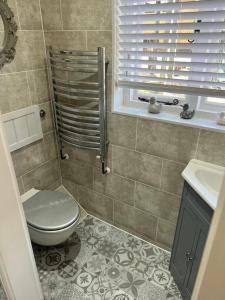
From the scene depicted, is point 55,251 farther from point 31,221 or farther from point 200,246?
point 200,246

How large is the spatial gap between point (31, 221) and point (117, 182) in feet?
2.34

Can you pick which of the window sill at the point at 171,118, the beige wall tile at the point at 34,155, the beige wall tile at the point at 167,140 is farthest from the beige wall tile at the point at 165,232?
the beige wall tile at the point at 34,155

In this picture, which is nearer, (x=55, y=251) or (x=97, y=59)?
(x=97, y=59)

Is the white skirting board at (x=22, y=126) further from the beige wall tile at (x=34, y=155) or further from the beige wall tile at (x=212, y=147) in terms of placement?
the beige wall tile at (x=212, y=147)

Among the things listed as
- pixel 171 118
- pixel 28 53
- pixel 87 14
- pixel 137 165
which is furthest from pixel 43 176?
pixel 87 14

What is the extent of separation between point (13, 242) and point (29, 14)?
4.90 ft

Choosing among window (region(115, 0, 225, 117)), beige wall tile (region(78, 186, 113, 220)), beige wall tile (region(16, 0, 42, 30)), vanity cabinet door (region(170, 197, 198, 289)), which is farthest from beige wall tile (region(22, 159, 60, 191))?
vanity cabinet door (region(170, 197, 198, 289))

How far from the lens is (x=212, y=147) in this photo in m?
1.36

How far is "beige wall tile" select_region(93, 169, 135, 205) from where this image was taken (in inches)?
72.8

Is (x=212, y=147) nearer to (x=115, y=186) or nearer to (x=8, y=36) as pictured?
(x=115, y=186)

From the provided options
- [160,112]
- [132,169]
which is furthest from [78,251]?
[160,112]

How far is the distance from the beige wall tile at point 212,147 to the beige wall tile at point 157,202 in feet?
1.27

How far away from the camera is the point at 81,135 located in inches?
70.6

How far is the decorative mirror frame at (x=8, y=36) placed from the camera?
1.46 metres
